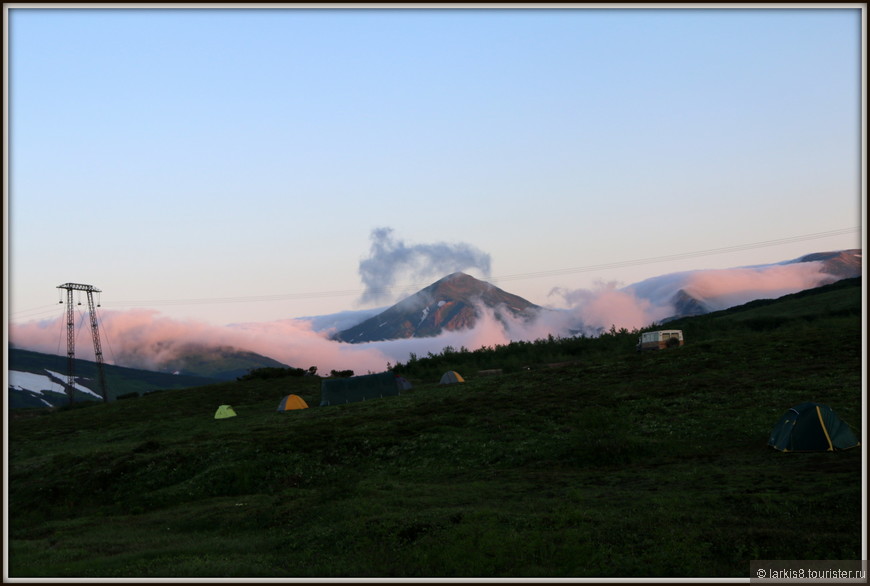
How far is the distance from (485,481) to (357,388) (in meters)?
35.4

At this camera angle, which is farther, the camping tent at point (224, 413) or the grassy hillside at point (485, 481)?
the camping tent at point (224, 413)

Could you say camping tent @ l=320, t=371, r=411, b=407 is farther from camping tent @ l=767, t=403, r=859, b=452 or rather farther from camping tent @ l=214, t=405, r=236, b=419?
camping tent @ l=767, t=403, r=859, b=452

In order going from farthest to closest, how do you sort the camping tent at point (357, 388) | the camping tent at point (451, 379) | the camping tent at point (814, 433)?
the camping tent at point (451, 379) → the camping tent at point (357, 388) → the camping tent at point (814, 433)

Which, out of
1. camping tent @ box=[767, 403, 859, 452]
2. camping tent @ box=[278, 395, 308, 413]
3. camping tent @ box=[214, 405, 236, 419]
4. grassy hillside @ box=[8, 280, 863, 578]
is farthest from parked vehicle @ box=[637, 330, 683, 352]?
camping tent @ box=[767, 403, 859, 452]

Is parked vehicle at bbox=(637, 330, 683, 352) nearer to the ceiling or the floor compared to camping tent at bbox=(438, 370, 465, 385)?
nearer to the ceiling

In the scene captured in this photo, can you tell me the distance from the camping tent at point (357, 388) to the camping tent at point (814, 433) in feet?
128

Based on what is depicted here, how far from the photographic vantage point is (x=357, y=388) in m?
64.8

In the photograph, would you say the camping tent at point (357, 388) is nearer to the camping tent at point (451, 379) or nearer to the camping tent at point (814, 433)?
the camping tent at point (451, 379)

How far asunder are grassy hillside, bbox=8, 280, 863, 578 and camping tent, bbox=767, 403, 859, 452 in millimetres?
820

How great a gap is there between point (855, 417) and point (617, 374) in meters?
24.3

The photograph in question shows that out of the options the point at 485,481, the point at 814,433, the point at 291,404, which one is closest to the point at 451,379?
the point at 291,404

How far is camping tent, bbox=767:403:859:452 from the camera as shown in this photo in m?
30.5

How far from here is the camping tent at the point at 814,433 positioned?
3048 centimetres

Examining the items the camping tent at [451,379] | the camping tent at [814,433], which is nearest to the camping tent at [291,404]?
the camping tent at [451,379]
